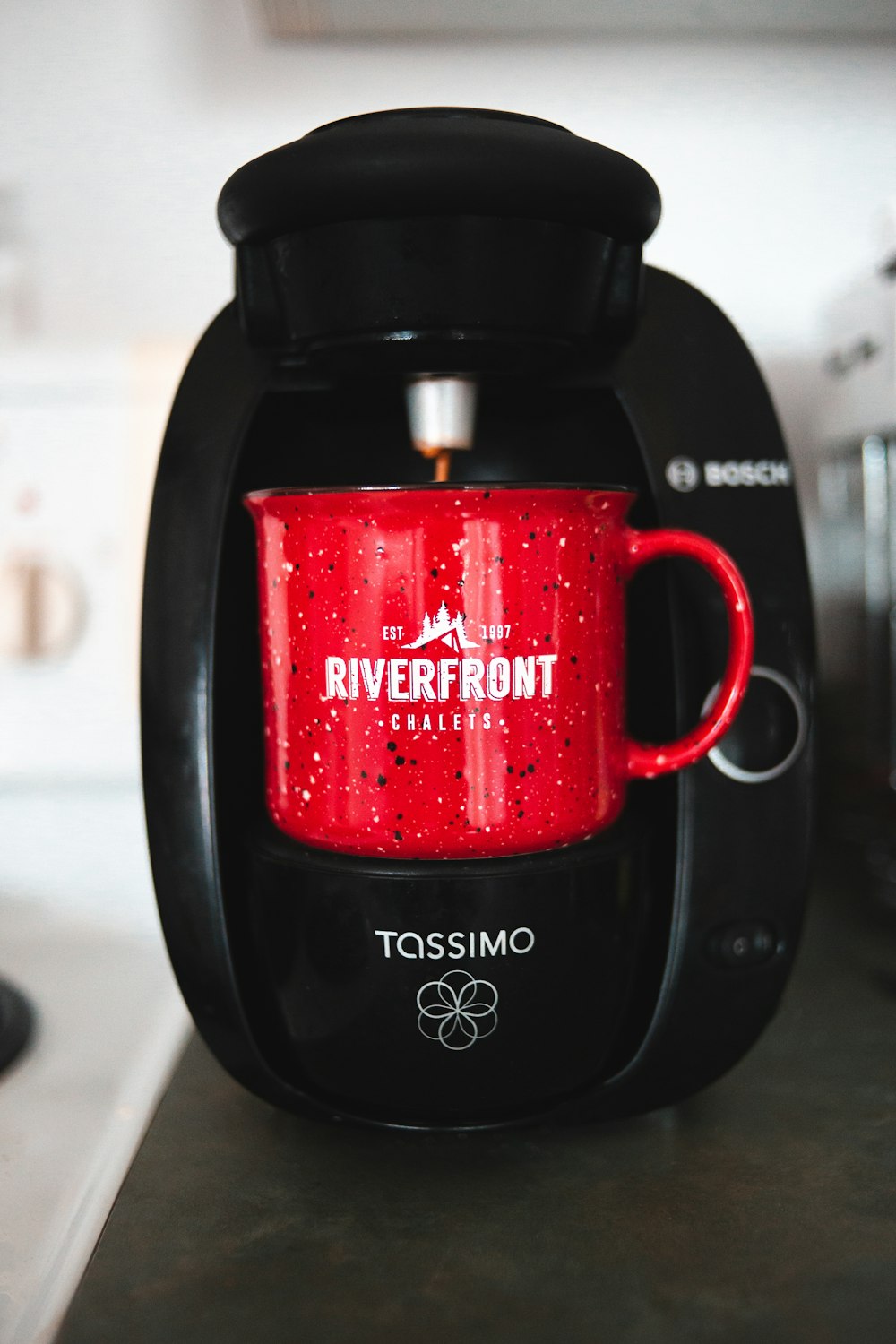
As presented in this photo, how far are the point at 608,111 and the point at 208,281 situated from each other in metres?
0.31

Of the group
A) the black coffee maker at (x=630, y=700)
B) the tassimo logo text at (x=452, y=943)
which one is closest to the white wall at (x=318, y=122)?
the black coffee maker at (x=630, y=700)

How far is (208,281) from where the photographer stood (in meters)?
0.73

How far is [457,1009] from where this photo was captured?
407 millimetres

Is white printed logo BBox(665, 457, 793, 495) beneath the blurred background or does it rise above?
beneath

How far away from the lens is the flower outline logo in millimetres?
405

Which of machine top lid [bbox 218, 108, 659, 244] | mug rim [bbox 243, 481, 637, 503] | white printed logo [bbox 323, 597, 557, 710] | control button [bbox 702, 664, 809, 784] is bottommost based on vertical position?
control button [bbox 702, 664, 809, 784]

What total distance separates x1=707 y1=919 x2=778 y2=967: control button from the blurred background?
0.29 m

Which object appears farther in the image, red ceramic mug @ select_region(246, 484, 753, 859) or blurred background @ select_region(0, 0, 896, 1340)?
blurred background @ select_region(0, 0, 896, 1340)

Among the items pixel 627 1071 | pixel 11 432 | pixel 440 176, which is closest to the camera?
pixel 440 176

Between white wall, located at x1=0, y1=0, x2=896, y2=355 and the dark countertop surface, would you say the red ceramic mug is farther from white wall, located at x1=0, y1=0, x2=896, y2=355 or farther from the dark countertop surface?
white wall, located at x1=0, y1=0, x2=896, y2=355

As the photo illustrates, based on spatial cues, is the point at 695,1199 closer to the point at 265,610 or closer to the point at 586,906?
the point at 586,906

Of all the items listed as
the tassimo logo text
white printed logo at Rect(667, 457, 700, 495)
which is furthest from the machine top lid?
the tassimo logo text

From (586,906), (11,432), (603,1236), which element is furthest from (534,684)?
(11,432)

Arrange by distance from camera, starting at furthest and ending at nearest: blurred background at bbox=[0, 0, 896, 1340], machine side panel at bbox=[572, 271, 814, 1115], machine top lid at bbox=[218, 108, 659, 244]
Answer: blurred background at bbox=[0, 0, 896, 1340]
machine side panel at bbox=[572, 271, 814, 1115]
machine top lid at bbox=[218, 108, 659, 244]
